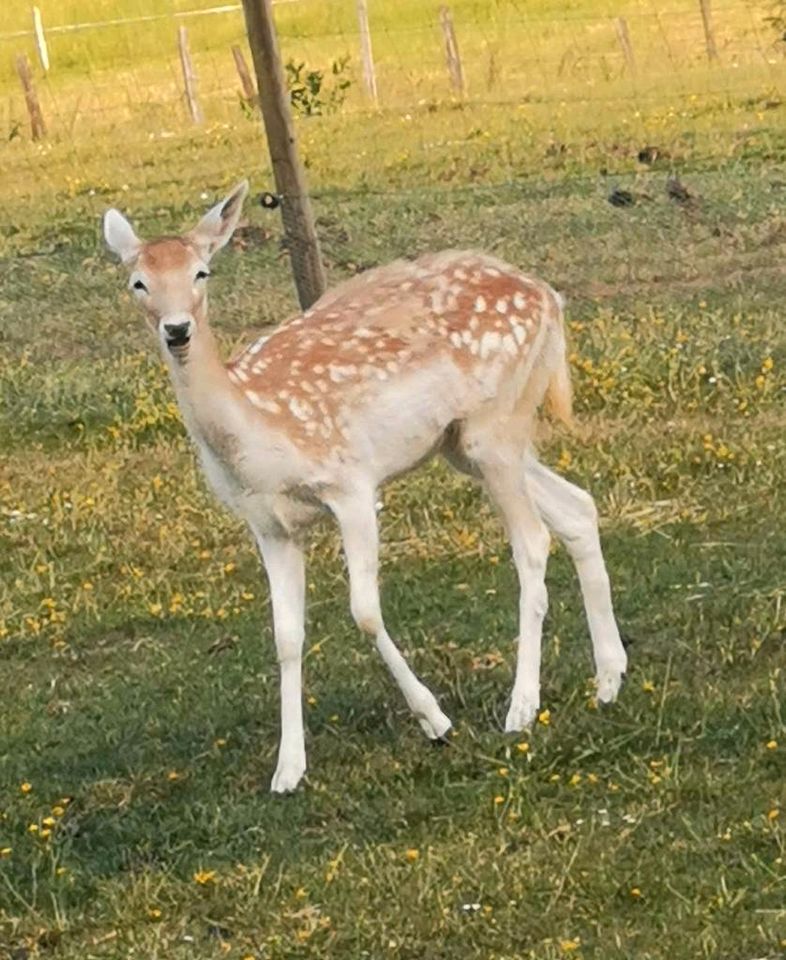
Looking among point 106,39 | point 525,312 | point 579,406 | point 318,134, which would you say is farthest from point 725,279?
Result: point 106,39

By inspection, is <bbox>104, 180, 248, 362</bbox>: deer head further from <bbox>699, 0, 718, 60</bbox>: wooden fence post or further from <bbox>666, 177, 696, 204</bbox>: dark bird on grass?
<bbox>699, 0, 718, 60</bbox>: wooden fence post

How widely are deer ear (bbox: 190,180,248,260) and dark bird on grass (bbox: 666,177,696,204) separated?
1061cm

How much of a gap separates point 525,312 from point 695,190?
1081 cm

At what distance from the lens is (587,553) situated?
8.01 meters

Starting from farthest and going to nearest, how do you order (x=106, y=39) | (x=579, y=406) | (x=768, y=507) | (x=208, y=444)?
1. (x=106, y=39)
2. (x=579, y=406)
3. (x=768, y=507)
4. (x=208, y=444)

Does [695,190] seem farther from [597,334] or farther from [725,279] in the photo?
[597,334]

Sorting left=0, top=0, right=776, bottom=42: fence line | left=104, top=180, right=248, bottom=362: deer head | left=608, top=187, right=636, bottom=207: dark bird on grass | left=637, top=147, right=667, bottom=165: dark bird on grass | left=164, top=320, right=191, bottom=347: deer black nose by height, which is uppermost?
left=104, top=180, right=248, bottom=362: deer head

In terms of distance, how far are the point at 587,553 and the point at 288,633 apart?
1.10 m

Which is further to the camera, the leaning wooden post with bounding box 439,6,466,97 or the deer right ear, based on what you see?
the leaning wooden post with bounding box 439,6,466,97

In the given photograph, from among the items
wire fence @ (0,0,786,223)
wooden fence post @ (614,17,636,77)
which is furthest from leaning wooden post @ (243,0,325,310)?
wooden fence post @ (614,17,636,77)

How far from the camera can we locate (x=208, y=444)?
297 inches

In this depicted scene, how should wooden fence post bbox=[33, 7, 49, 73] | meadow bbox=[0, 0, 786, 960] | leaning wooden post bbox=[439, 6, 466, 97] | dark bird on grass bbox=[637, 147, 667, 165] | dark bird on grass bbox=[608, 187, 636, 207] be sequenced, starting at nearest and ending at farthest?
meadow bbox=[0, 0, 786, 960] → dark bird on grass bbox=[608, 187, 636, 207] → dark bird on grass bbox=[637, 147, 667, 165] → leaning wooden post bbox=[439, 6, 466, 97] → wooden fence post bbox=[33, 7, 49, 73]

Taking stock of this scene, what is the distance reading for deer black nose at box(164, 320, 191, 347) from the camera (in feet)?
23.7

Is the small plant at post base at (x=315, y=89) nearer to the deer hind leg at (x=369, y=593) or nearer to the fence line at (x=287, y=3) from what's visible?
the fence line at (x=287, y=3)
